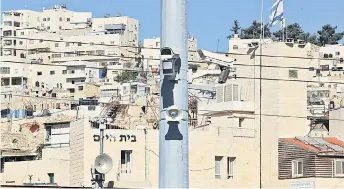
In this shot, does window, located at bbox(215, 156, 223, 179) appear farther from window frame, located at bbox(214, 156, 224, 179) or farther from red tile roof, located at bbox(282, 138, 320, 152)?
red tile roof, located at bbox(282, 138, 320, 152)

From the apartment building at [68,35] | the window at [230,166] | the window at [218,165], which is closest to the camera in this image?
the window at [218,165]

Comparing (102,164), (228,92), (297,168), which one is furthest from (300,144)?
(102,164)

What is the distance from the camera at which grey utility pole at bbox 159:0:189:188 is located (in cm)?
1051

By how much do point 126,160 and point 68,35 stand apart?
325 ft

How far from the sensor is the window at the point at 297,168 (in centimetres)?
3875

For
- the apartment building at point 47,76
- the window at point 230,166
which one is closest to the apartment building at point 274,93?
the window at point 230,166

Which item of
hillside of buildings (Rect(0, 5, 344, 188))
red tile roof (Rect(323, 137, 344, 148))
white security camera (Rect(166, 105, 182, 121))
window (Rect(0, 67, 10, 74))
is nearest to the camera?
white security camera (Rect(166, 105, 182, 121))

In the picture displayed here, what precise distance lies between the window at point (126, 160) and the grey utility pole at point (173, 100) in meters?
25.6

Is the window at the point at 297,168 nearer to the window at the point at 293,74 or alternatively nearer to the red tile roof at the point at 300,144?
the red tile roof at the point at 300,144

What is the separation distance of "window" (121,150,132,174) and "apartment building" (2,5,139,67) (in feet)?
227

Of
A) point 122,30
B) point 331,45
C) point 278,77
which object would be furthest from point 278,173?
point 122,30

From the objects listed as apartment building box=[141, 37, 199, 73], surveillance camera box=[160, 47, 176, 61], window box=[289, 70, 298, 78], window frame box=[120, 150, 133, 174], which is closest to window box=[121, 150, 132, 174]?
window frame box=[120, 150, 133, 174]

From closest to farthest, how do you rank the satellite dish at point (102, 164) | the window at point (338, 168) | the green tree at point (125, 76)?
the satellite dish at point (102, 164), the window at point (338, 168), the green tree at point (125, 76)

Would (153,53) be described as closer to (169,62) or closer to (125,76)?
(125,76)
